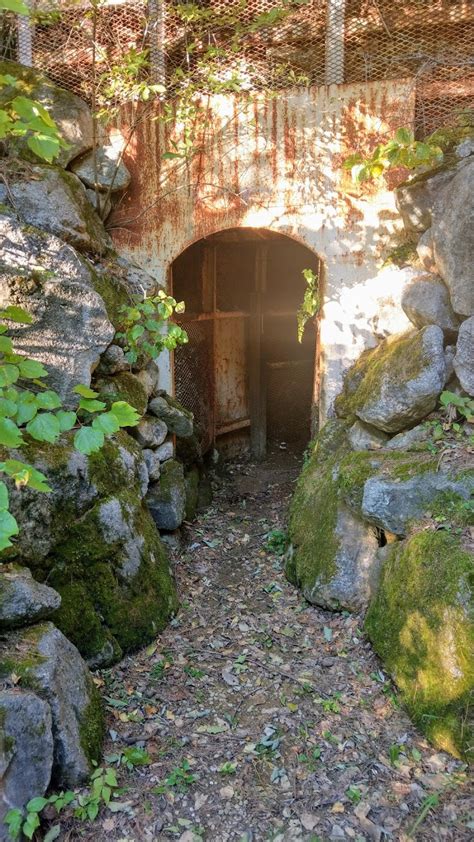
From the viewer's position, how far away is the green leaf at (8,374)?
2043 millimetres

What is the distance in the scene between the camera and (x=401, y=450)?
3.98m

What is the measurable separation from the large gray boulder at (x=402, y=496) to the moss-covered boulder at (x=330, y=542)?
32 centimetres

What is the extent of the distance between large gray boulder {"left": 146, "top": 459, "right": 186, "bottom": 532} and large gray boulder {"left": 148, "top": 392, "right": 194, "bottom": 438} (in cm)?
41

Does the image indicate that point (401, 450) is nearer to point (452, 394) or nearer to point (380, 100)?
point (452, 394)

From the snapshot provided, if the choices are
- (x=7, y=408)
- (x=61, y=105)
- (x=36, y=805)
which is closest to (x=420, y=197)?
(x=61, y=105)

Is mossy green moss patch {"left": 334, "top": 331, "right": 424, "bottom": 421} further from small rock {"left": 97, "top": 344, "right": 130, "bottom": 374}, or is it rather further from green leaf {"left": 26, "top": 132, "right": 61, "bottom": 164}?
green leaf {"left": 26, "top": 132, "right": 61, "bottom": 164}

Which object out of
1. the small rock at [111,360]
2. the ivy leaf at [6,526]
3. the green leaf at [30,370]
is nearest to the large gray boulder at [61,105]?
the small rock at [111,360]

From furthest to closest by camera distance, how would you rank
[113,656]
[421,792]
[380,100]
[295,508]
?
1. [295,508]
2. [380,100]
3. [113,656]
4. [421,792]

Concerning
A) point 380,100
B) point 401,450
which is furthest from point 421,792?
point 380,100

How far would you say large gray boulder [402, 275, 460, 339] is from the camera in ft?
13.7

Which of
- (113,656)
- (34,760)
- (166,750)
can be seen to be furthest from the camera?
(113,656)

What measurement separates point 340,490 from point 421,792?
1.98 m

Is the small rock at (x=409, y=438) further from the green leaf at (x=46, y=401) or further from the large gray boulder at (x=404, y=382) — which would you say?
the green leaf at (x=46, y=401)

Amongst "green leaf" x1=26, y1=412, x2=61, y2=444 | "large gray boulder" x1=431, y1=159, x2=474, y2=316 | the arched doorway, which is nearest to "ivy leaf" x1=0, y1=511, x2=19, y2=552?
"green leaf" x1=26, y1=412, x2=61, y2=444
